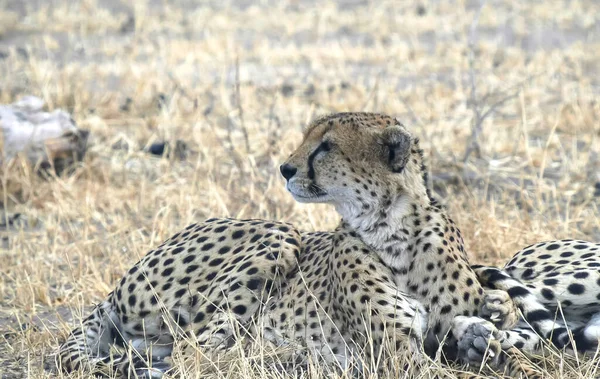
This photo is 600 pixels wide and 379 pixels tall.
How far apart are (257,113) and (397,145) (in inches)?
149

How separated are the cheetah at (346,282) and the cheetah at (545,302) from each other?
3.2 inches

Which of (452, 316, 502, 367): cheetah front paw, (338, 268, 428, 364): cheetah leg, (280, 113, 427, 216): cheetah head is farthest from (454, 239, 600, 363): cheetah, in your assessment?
(280, 113, 427, 216): cheetah head

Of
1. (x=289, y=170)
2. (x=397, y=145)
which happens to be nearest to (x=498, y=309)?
(x=397, y=145)

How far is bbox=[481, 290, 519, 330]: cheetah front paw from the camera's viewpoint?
9.57 feet

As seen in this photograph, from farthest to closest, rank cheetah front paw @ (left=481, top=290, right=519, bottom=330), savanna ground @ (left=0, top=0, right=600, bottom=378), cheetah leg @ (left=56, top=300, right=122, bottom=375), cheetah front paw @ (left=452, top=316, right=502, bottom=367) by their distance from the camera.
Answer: savanna ground @ (left=0, top=0, right=600, bottom=378) < cheetah leg @ (left=56, top=300, right=122, bottom=375) < cheetah front paw @ (left=481, top=290, right=519, bottom=330) < cheetah front paw @ (left=452, top=316, right=502, bottom=367)

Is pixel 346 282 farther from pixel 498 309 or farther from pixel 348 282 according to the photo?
pixel 498 309

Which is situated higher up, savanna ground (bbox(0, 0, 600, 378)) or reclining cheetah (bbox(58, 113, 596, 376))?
reclining cheetah (bbox(58, 113, 596, 376))

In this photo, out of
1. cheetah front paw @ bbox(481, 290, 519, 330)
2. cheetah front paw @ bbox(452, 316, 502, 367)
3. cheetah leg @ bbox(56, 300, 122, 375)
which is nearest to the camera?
cheetah front paw @ bbox(452, 316, 502, 367)

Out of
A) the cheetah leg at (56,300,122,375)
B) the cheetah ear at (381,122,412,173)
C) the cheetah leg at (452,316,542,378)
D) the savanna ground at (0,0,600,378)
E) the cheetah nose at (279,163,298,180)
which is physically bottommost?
the savanna ground at (0,0,600,378)

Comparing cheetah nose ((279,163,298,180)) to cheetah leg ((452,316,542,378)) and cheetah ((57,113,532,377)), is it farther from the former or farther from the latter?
cheetah leg ((452,316,542,378))

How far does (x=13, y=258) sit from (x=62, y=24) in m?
6.39

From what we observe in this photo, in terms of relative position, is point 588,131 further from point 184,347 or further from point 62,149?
A: point 184,347

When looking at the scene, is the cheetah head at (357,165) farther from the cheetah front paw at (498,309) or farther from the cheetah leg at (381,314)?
the cheetah front paw at (498,309)

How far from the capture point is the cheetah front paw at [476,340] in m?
2.81
